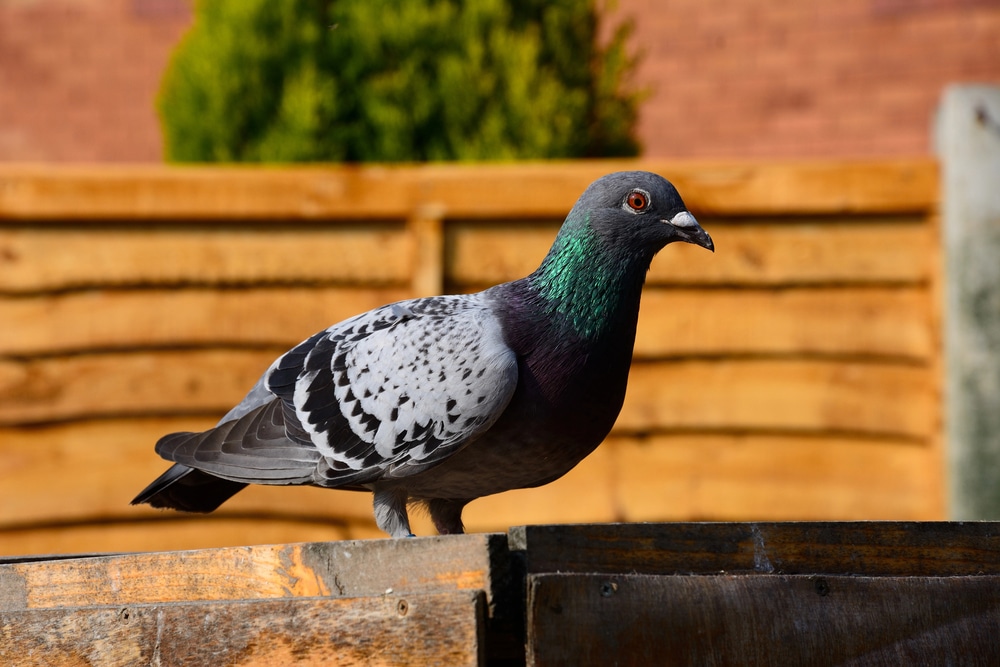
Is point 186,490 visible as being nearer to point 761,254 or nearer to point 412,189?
point 412,189

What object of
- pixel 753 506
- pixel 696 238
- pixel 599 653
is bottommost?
pixel 599 653

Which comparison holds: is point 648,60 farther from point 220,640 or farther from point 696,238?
point 220,640

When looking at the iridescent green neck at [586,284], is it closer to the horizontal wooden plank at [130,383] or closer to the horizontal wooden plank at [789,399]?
the horizontal wooden plank at [789,399]

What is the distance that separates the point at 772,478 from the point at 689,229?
74.1 inches

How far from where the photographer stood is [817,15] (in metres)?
6.39

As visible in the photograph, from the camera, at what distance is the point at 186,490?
7.88ft

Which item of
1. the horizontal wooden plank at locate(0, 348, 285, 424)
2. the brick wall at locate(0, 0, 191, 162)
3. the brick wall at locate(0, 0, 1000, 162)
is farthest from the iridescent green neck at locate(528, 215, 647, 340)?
the brick wall at locate(0, 0, 191, 162)

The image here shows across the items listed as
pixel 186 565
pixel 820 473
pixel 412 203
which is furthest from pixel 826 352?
pixel 186 565

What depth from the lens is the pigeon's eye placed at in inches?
85.8

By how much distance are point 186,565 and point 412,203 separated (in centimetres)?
233

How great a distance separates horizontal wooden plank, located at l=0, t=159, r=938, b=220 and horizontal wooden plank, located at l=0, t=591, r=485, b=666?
7.98 feet

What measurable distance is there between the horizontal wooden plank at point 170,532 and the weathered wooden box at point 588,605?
2.38m

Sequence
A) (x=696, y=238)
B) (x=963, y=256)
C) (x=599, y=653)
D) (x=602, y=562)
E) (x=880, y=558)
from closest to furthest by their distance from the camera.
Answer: (x=599, y=653), (x=602, y=562), (x=880, y=558), (x=696, y=238), (x=963, y=256)

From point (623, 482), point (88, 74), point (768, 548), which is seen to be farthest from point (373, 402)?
point (88, 74)
